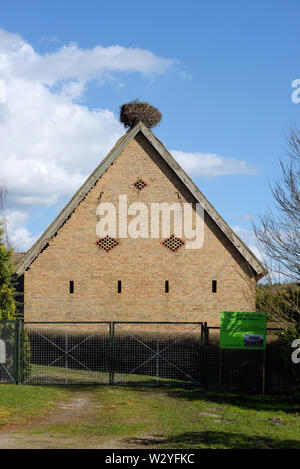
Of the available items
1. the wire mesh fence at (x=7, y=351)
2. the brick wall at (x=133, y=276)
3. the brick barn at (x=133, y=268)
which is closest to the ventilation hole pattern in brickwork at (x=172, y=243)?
the brick barn at (x=133, y=268)

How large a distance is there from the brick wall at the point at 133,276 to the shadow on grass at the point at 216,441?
12.4m

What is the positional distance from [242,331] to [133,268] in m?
7.56

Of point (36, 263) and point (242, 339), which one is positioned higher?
point (36, 263)

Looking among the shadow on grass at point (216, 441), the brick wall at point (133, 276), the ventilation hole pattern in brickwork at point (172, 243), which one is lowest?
the shadow on grass at point (216, 441)

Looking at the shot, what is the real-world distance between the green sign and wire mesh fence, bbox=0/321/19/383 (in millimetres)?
7002

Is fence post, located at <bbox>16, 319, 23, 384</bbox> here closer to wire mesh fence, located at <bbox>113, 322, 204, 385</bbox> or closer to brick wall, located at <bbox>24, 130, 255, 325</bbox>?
wire mesh fence, located at <bbox>113, 322, 204, 385</bbox>

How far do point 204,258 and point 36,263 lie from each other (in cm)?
750

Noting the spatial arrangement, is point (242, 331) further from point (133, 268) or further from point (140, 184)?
point (140, 184)

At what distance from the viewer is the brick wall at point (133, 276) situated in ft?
75.7

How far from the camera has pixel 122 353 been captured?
21.4 meters

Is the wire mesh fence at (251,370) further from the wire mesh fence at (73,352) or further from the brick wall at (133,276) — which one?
the wire mesh fence at (73,352)

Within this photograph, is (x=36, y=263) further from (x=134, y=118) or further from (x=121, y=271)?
(x=134, y=118)
